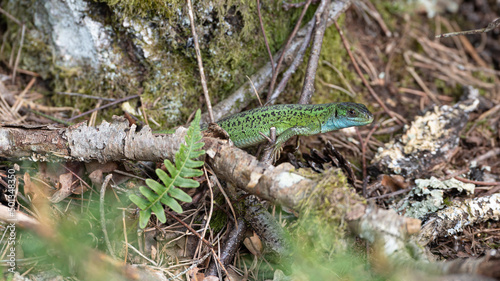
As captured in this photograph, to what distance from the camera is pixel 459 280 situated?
6.38ft

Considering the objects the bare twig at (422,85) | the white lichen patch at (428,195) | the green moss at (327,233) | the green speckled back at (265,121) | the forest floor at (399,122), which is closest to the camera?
the green moss at (327,233)

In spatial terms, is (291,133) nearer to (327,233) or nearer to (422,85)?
(327,233)

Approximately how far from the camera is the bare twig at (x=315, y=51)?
3.62 m

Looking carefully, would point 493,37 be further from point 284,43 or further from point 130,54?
point 130,54

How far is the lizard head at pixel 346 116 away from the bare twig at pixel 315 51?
0.29 metres

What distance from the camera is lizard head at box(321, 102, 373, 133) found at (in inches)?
142

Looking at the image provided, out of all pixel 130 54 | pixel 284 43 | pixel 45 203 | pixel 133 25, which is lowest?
pixel 45 203

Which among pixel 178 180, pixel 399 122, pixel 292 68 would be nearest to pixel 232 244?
pixel 178 180

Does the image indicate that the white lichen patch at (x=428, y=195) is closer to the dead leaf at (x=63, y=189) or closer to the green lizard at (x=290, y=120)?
the green lizard at (x=290, y=120)

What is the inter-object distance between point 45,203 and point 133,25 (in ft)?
6.20

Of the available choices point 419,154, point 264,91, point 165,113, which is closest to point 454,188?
point 419,154

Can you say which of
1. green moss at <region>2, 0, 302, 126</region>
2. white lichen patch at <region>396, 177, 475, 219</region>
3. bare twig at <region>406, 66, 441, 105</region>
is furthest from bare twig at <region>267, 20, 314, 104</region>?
bare twig at <region>406, 66, 441, 105</region>

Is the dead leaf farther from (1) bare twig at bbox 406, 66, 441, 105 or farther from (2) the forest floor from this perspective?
(1) bare twig at bbox 406, 66, 441, 105

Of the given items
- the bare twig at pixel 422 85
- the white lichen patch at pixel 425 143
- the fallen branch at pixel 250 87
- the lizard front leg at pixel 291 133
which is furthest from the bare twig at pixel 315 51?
the bare twig at pixel 422 85
